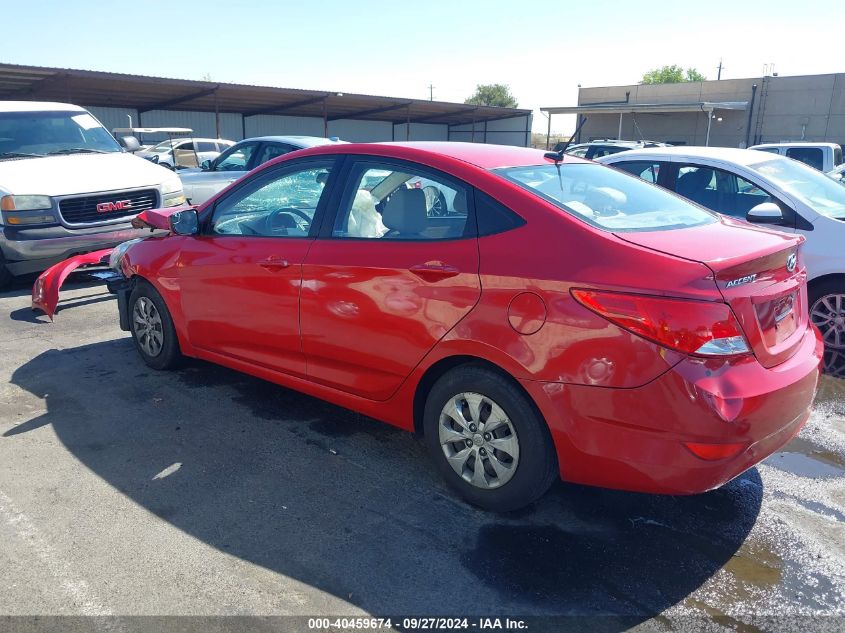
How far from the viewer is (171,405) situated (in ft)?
14.9

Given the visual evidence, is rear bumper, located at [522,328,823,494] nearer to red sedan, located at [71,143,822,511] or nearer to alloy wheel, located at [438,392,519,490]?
red sedan, located at [71,143,822,511]

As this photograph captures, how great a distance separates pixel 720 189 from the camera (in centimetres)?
605

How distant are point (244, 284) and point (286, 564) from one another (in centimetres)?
190

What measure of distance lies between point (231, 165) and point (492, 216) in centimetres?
897

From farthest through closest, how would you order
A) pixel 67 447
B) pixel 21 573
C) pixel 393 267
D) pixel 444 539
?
pixel 67 447
pixel 393 267
pixel 444 539
pixel 21 573

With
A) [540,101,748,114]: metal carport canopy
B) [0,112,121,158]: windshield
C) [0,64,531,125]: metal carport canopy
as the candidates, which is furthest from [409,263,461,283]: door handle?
[540,101,748,114]: metal carport canopy

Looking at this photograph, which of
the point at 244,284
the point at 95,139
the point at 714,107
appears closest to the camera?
the point at 244,284

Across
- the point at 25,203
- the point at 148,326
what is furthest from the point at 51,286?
Result: the point at 25,203

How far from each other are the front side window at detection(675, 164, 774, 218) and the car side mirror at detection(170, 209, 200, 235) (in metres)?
4.31

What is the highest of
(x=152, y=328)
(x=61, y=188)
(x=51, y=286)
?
(x=61, y=188)

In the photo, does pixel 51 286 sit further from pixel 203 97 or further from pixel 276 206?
pixel 203 97

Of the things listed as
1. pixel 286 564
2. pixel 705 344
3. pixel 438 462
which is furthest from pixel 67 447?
pixel 705 344

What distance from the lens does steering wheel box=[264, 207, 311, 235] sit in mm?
3986

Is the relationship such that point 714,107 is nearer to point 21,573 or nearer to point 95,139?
point 95,139
